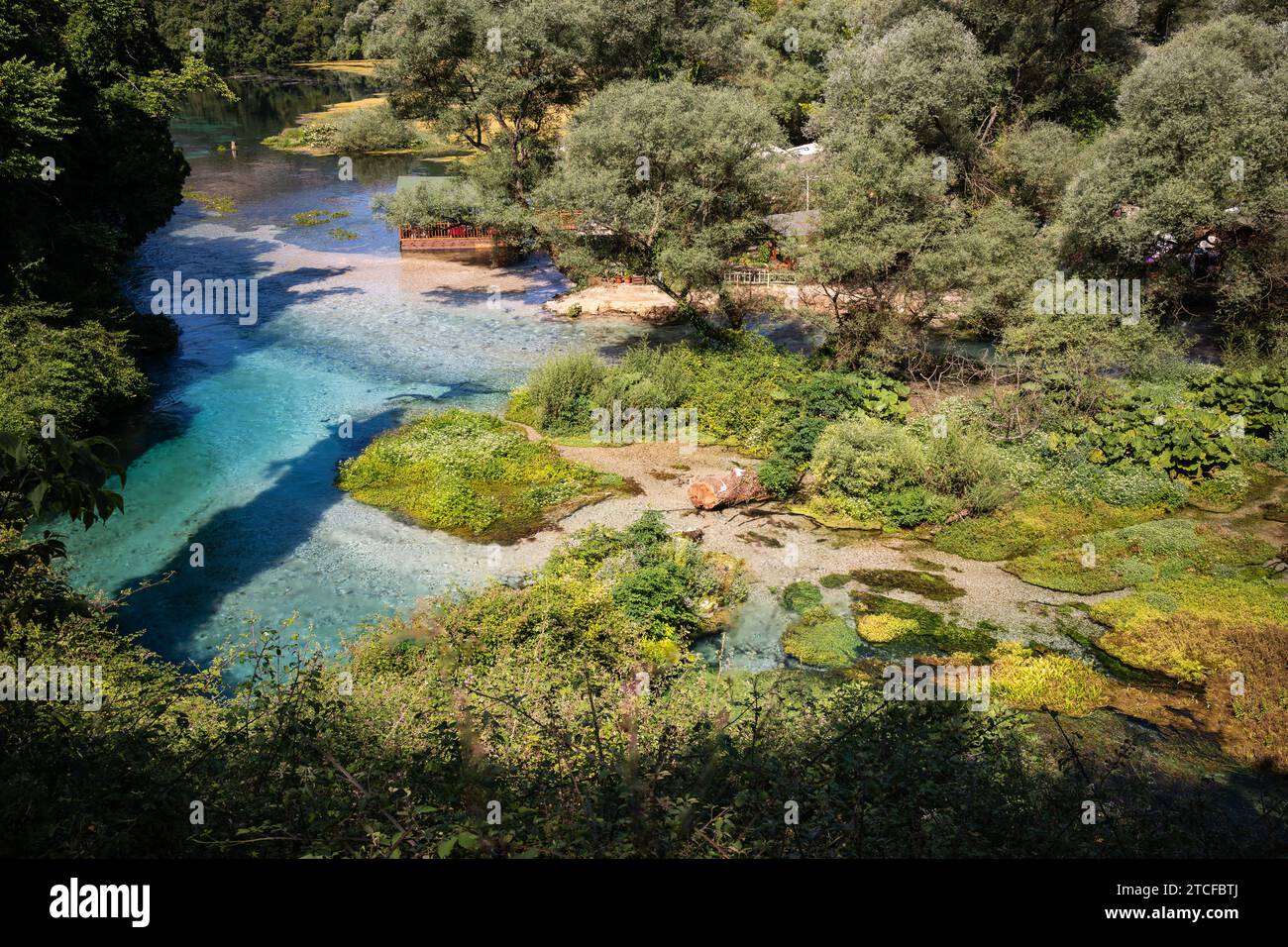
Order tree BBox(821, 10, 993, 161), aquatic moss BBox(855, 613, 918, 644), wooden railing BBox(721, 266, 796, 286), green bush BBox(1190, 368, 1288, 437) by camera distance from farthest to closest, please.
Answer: wooden railing BBox(721, 266, 796, 286) < tree BBox(821, 10, 993, 161) < green bush BBox(1190, 368, 1288, 437) < aquatic moss BBox(855, 613, 918, 644)

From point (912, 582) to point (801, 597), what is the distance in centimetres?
223

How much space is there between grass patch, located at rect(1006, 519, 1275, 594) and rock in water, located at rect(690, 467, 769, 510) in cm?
537

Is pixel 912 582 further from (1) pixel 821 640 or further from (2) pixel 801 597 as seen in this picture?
(1) pixel 821 640

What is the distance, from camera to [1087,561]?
1612 cm

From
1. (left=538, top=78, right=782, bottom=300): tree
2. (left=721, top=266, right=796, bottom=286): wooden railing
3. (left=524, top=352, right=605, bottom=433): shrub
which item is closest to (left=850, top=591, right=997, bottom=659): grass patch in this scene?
(left=524, top=352, right=605, bottom=433): shrub

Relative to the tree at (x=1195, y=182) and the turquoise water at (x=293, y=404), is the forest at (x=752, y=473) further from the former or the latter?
the turquoise water at (x=293, y=404)

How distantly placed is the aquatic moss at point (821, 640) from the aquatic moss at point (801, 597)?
0.18 meters

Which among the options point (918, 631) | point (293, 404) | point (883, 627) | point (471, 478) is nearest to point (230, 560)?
point (471, 478)

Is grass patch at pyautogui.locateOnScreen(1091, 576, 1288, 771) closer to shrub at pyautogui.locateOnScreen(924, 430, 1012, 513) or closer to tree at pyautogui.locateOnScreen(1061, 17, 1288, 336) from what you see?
shrub at pyautogui.locateOnScreen(924, 430, 1012, 513)

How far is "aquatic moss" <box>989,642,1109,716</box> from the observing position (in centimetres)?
1241

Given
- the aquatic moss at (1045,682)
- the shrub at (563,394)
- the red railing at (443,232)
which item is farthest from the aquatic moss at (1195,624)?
the red railing at (443,232)

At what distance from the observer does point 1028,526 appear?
57.4ft

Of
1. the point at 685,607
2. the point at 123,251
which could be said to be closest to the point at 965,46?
the point at 685,607
